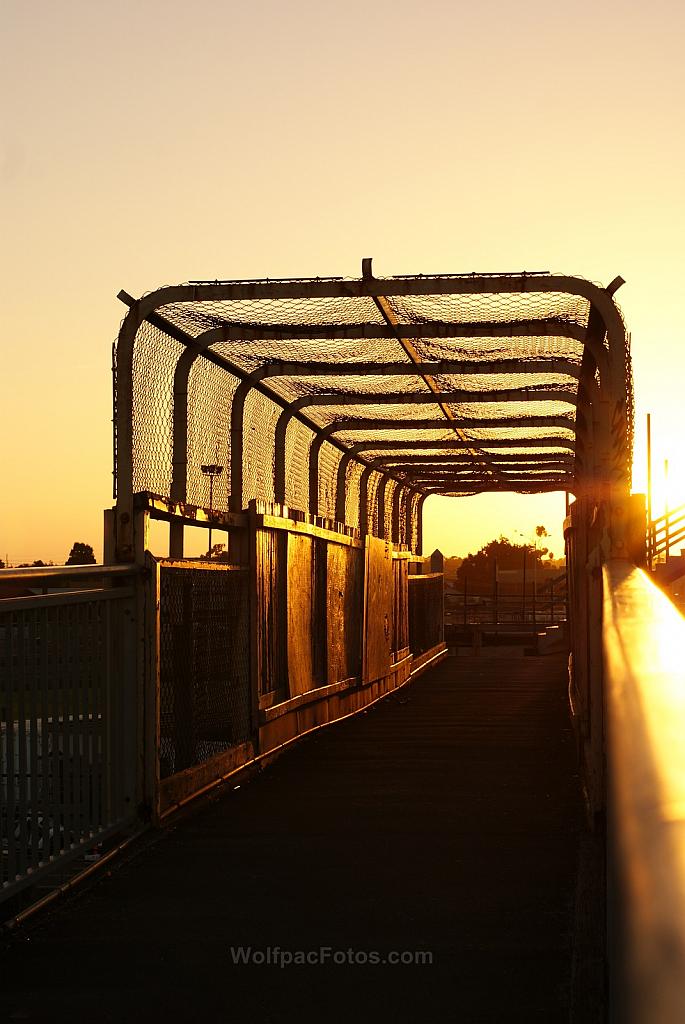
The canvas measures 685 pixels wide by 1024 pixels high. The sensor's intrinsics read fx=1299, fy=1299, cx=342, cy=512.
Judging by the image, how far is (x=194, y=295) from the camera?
7.62 m

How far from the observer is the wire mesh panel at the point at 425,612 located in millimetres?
19859

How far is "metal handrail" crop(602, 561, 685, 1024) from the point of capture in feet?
1.57

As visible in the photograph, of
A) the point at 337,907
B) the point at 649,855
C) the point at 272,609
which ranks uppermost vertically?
the point at 649,855

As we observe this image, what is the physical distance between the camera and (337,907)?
191 inches

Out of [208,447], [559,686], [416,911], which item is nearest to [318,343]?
[208,447]

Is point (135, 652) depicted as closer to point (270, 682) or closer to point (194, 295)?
point (194, 295)

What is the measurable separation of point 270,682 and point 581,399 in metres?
3.10

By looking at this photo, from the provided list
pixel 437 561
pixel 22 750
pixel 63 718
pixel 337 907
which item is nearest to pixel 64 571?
pixel 63 718

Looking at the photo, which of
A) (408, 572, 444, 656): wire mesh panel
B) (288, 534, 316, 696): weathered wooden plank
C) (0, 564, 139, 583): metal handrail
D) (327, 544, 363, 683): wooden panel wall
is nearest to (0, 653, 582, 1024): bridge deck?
(0, 564, 139, 583): metal handrail

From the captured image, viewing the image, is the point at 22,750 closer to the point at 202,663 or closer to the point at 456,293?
the point at 202,663

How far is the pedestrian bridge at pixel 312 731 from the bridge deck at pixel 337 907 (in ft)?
0.06

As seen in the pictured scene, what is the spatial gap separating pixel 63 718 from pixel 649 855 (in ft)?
15.7

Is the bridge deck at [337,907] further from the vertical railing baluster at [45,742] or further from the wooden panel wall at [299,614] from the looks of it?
the wooden panel wall at [299,614]

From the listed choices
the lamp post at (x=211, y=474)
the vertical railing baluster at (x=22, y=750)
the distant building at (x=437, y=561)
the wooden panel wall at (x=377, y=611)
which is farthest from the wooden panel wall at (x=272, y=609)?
the distant building at (x=437, y=561)
